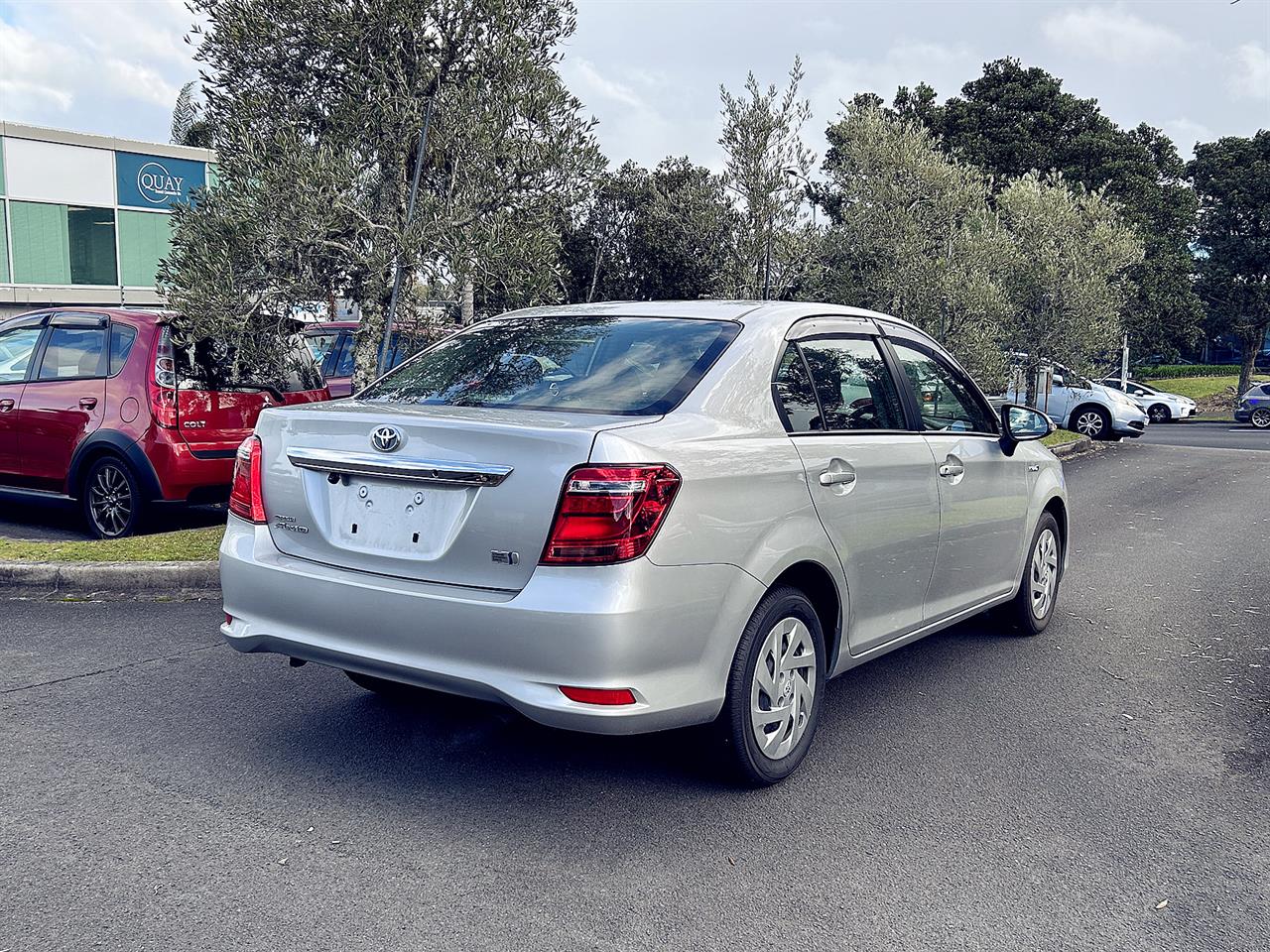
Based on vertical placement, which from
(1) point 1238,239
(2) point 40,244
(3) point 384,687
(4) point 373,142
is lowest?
(3) point 384,687

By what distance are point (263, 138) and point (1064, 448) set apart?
14640 mm

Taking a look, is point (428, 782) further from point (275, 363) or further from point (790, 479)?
point (275, 363)

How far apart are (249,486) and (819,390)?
216 cm

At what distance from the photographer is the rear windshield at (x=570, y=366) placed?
12.9 feet

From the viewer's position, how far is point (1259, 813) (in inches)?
151

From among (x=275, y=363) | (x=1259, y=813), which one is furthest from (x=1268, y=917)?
(x=275, y=363)

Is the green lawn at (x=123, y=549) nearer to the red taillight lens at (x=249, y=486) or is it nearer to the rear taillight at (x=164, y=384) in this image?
the rear taillight at (x=164, y=384)

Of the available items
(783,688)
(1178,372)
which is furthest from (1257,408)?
(783,688)

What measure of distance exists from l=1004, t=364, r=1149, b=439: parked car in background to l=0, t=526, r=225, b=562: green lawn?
1715 centimetres

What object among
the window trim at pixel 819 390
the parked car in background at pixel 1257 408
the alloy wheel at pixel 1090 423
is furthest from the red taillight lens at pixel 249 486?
the parked car in background at pixel 1257 408

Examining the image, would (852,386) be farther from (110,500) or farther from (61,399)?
(61,399)

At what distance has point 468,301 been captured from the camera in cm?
883

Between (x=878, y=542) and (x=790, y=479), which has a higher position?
(x=790, y=479)

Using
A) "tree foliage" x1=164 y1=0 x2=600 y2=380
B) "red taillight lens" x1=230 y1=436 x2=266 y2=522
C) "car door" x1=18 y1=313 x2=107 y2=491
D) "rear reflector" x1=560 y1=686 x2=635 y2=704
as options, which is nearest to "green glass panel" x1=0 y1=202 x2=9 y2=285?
"car door" x1=18 y1=313 x2=107 y2=491
